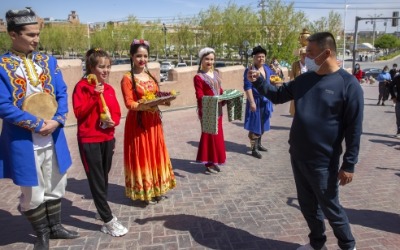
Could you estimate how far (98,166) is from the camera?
3.67 meters

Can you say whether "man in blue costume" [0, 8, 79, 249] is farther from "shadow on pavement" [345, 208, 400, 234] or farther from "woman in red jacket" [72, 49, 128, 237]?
"shadow on pavement" [345, 208, 400, 234]

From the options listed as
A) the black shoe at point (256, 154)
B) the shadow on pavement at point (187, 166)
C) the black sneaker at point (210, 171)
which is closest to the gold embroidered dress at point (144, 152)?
the shadow on pavement at point (187, 166)

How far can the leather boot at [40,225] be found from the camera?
3.36 metres

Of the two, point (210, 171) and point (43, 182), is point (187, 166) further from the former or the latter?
point (43, 182)

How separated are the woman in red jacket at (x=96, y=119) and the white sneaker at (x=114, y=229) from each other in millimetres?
11

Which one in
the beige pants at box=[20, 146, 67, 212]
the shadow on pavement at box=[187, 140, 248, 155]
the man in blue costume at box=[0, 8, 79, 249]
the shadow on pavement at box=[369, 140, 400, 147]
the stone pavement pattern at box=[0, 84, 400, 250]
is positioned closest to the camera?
the man in blue costume at box=[0, 8, 79, 249]

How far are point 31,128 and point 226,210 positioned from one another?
2.52 metres

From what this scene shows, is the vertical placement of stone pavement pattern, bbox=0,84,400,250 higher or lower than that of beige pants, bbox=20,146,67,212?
lower

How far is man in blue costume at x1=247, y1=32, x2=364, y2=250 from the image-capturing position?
9.43 feet

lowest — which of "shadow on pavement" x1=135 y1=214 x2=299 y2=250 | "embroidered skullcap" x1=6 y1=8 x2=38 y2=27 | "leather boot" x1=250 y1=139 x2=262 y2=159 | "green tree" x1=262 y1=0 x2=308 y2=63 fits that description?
"shadow on pavement" x1=135 y1=214 x2=299 y2=250

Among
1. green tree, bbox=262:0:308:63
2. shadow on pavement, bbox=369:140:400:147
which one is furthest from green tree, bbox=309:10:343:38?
shadow on pavement, bbox=369:140:400:147

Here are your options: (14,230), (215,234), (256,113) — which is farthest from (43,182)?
(256,113)

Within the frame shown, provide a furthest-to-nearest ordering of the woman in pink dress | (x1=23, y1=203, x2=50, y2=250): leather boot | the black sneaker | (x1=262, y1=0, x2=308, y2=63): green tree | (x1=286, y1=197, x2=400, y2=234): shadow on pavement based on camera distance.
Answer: (x1=262, y1=0, x2=308, y2=63): green tree, the black sneaker, the woman in pink dress, (x1=286, y1=197, x2=400, y2=234): shadow on pavement, (x1=23, y1=203, x2=50, y2=250): leather boot

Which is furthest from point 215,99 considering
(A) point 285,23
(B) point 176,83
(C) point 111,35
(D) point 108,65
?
(C) point 111,35
